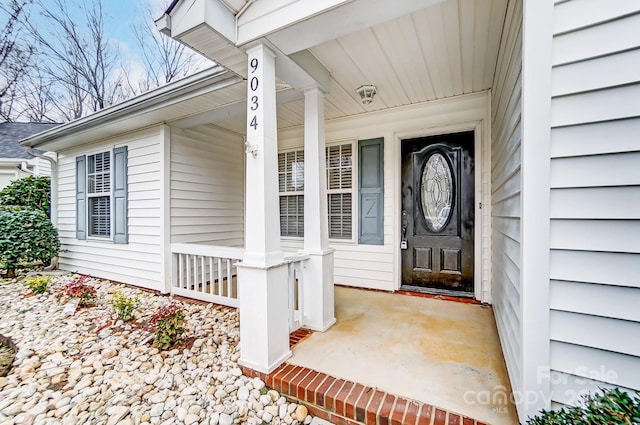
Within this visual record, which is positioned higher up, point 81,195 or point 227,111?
point 227,111

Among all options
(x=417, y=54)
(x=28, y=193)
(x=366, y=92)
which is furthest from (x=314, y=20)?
(x=28, y=193)

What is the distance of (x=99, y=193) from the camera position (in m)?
4.62

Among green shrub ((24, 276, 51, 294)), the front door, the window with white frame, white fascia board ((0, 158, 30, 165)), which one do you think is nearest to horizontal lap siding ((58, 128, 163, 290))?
the window with white frame

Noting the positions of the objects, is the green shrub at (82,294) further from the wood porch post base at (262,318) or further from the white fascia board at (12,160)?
the white fascia board at (12,160)

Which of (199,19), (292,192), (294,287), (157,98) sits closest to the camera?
(199,19)

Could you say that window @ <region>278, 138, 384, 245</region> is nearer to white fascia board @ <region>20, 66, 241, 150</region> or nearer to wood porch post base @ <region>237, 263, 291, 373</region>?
white fascia board @ <region>20, 66, 241, 150</region>

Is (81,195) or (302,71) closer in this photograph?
(302,71)

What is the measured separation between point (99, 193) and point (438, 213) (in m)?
5.58

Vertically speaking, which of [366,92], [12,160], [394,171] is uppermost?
[12,160]

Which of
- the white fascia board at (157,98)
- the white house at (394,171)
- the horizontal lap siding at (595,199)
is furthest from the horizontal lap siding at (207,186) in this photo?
the horizontal lap siding at (595,199)

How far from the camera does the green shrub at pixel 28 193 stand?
5840 mm

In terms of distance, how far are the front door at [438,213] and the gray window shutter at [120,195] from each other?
433cm

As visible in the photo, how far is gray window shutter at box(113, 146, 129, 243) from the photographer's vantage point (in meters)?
4.22

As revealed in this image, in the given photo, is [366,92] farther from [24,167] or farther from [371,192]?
[24,167]
